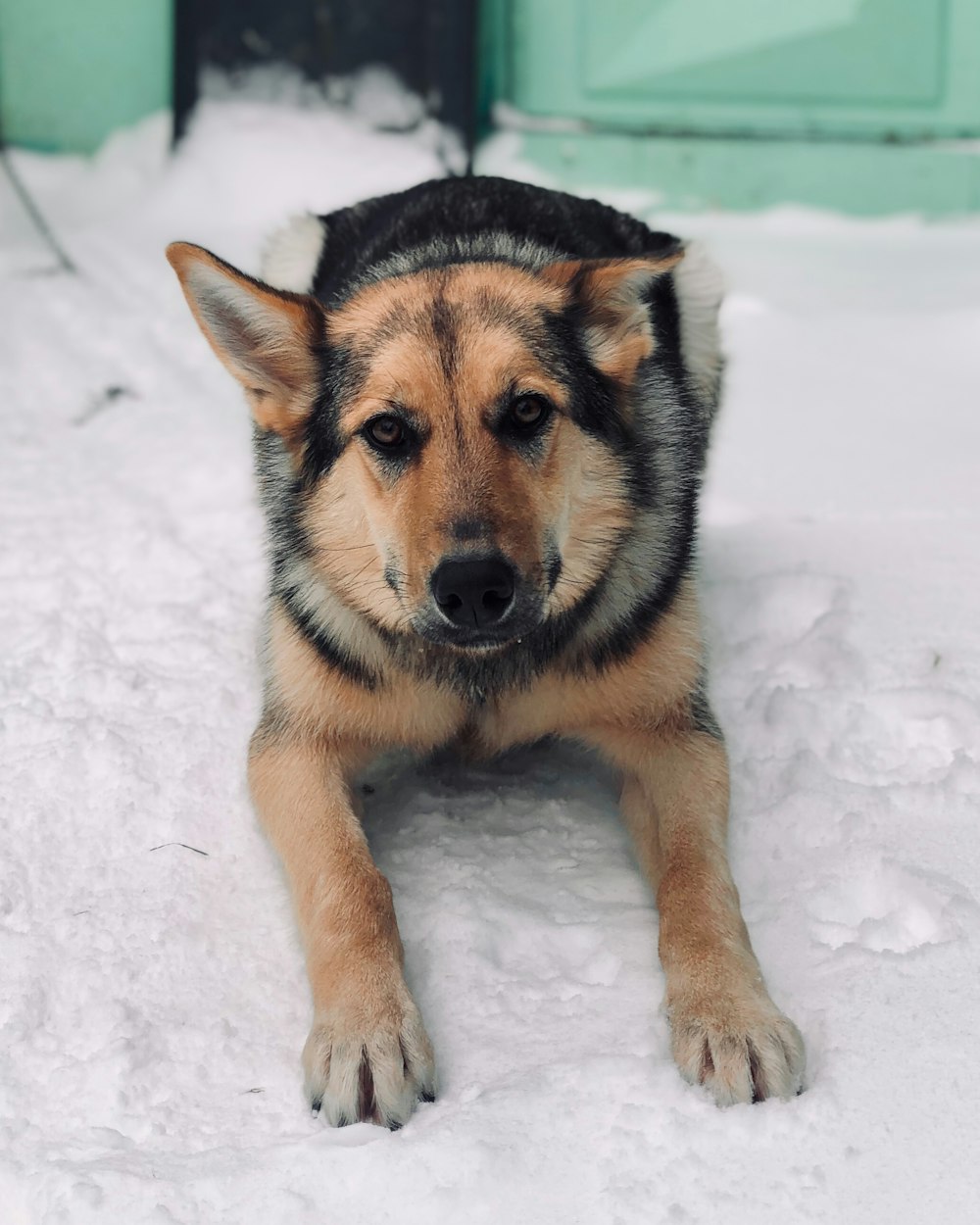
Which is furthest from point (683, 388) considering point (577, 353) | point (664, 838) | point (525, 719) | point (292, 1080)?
point (292, 1080)

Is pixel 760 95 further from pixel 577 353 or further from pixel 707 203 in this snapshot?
pixel 577 353

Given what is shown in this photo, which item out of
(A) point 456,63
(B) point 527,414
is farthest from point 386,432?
(A) point 456,63

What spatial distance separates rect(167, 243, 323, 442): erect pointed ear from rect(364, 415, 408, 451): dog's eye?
0.91 feet

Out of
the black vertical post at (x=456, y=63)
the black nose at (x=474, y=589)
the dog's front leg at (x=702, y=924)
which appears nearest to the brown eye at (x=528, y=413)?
the black nose at (x=474, y=589)

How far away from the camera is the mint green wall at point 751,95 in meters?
7.20

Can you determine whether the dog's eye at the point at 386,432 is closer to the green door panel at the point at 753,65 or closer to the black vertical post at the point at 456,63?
the black vertical post at the point at 456,63

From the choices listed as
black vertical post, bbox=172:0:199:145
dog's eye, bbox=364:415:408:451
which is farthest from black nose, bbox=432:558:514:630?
black vertical post, bbox=172:0:199:145

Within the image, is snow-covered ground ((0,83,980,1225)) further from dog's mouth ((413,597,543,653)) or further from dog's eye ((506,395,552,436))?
dog's eye ((506,395,552,436))

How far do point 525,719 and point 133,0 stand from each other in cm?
605

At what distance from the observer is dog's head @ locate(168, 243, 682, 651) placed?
2621 mm

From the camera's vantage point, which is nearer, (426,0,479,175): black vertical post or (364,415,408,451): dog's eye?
(364,415,408,451): dog's eye

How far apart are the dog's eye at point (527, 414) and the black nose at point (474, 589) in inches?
16.0

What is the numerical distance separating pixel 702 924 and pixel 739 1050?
1.10ft

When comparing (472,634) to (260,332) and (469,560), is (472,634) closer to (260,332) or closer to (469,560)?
(469,560)
